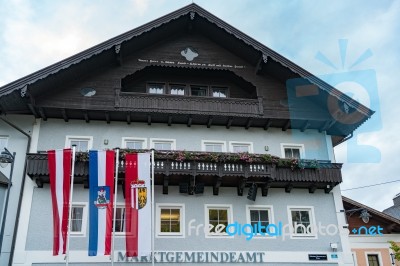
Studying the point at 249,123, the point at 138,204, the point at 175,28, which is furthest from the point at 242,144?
the point at 175,28

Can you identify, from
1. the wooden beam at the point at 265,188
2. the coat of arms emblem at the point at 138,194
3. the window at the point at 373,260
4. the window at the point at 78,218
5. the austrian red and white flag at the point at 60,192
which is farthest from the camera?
the window at the point at 373,260

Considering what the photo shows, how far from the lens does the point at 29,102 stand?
57.3ft

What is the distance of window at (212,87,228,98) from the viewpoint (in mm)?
20250

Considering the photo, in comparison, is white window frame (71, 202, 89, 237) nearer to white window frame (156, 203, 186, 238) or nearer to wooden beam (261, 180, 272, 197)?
white window frame (156, 203, 186, 238)

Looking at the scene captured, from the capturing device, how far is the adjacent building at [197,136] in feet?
55.5

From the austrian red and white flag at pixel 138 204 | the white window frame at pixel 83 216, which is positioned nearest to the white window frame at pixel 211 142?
the austrian red and white flag at pixel 138 204

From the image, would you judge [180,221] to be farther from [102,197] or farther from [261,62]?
[261,62]

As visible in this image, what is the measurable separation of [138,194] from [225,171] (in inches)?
140

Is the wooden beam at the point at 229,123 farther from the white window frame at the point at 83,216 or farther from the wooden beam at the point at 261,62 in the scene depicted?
the white window frame at the point at 83,216

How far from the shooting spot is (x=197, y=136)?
1911cm

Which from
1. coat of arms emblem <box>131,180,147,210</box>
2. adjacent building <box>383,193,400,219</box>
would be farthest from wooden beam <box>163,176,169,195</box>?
adjacent building <box>383,193,400,219</box>

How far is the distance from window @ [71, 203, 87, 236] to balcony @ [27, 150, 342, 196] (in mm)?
854

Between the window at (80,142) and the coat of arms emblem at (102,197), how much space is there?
3295 mm

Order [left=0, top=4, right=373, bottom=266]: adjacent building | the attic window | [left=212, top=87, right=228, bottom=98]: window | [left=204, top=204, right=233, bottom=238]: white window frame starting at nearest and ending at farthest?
[left=0, top=4, right=373, bottom=266]: adjacent building → [left=204, top=204, right=233, bottom=238]: white window frame → the attic window → [left=212, top=87, right=228, bottom=98]: window
